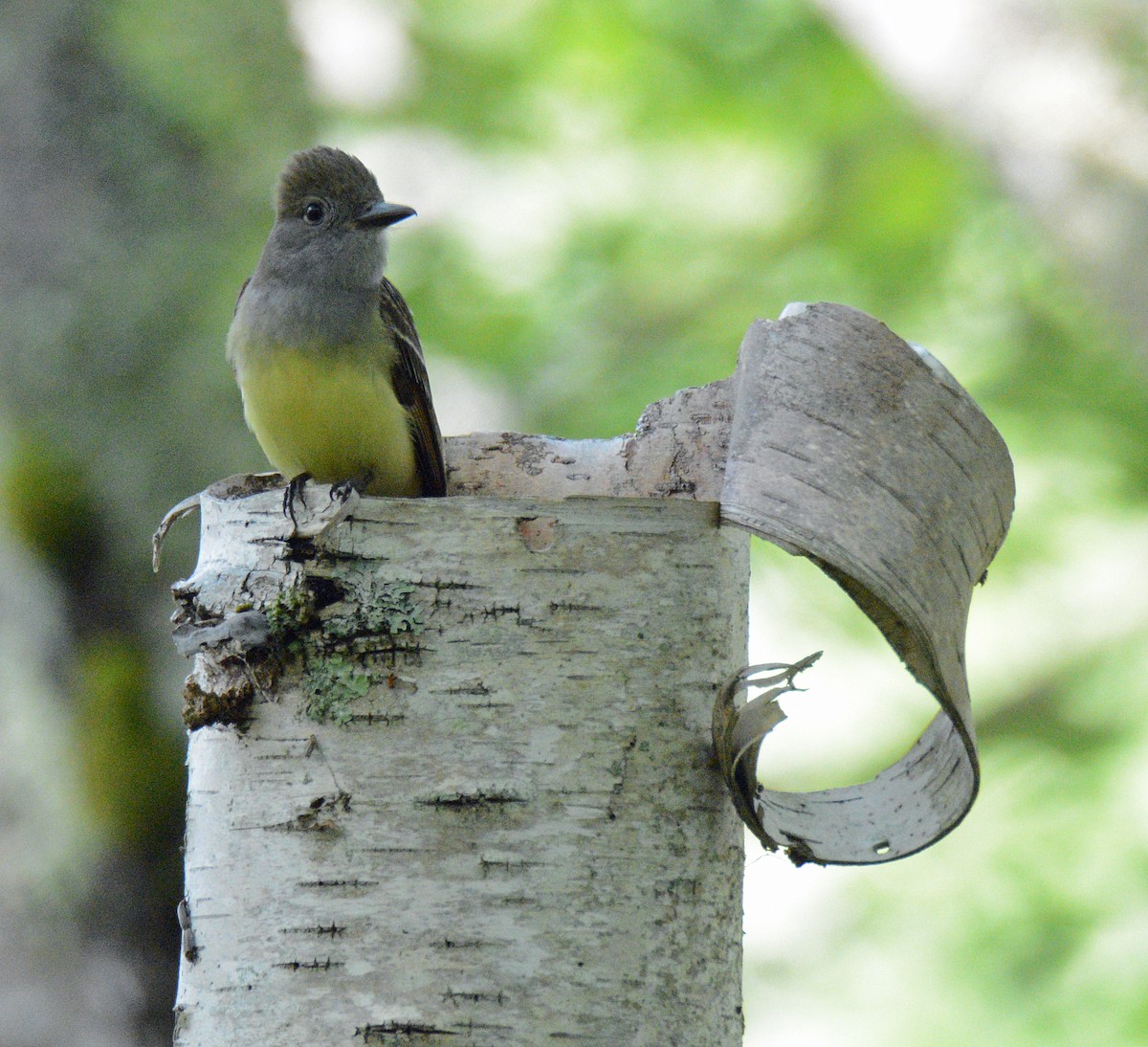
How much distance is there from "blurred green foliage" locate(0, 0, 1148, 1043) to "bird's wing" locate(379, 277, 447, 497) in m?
1.74

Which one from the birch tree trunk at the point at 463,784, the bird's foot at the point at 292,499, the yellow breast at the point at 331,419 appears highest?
the yellow breast at the point at 331,419

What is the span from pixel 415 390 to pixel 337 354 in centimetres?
22

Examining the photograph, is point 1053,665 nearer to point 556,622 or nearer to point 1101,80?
point 1101,80

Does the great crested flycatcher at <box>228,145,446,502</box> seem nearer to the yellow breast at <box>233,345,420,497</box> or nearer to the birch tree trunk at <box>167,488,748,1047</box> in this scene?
the yellow breast at <box>233,345,420,497</box>

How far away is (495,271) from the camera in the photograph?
5656mm

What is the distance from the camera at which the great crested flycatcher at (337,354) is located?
331cm

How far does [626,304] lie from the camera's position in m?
5.70

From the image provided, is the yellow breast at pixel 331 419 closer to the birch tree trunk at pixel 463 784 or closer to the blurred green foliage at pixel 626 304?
the birch tree trunk at pixel 463 784

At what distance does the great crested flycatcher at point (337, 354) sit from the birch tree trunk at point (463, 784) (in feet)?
3.38

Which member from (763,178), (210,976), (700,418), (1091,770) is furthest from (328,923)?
(763,178)

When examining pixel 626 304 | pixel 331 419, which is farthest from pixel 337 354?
pixel 626 304

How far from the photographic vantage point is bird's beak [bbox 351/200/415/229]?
367 centimetres

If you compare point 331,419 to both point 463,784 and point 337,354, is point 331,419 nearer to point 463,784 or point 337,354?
point 337,354

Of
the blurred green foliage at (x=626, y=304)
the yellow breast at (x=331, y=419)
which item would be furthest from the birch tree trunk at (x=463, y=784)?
the blurred green foliage at (x=626, y=304)
